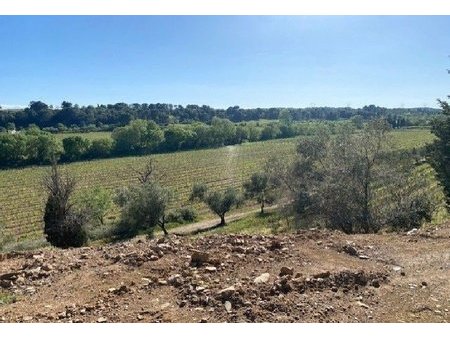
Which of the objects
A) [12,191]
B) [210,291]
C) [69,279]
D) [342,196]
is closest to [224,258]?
[210,291]

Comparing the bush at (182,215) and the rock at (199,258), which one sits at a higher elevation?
the rock at (199,258)

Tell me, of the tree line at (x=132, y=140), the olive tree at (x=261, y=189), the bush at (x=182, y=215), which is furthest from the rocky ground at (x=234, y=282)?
A: the tree line at (x=132, y=140)

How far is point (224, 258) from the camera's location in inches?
245

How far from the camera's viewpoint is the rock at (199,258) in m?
6.06

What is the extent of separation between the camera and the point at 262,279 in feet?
18.1

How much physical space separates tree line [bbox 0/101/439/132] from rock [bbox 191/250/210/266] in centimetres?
9301

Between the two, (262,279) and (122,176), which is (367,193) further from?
(122,176)

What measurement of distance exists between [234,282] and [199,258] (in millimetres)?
792

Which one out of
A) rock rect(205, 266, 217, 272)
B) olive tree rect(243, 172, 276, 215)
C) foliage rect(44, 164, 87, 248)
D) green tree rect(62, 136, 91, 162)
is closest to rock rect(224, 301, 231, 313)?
rock rect(205, 266, 217, 272)

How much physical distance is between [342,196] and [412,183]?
7261 mm

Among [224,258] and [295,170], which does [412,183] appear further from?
[224,258]

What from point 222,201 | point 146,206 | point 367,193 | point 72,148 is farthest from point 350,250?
point 72,148

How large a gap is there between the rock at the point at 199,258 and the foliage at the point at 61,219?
10239 millimetres

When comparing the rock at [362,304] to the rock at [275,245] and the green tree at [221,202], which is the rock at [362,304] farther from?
the green tree at [221,202]
